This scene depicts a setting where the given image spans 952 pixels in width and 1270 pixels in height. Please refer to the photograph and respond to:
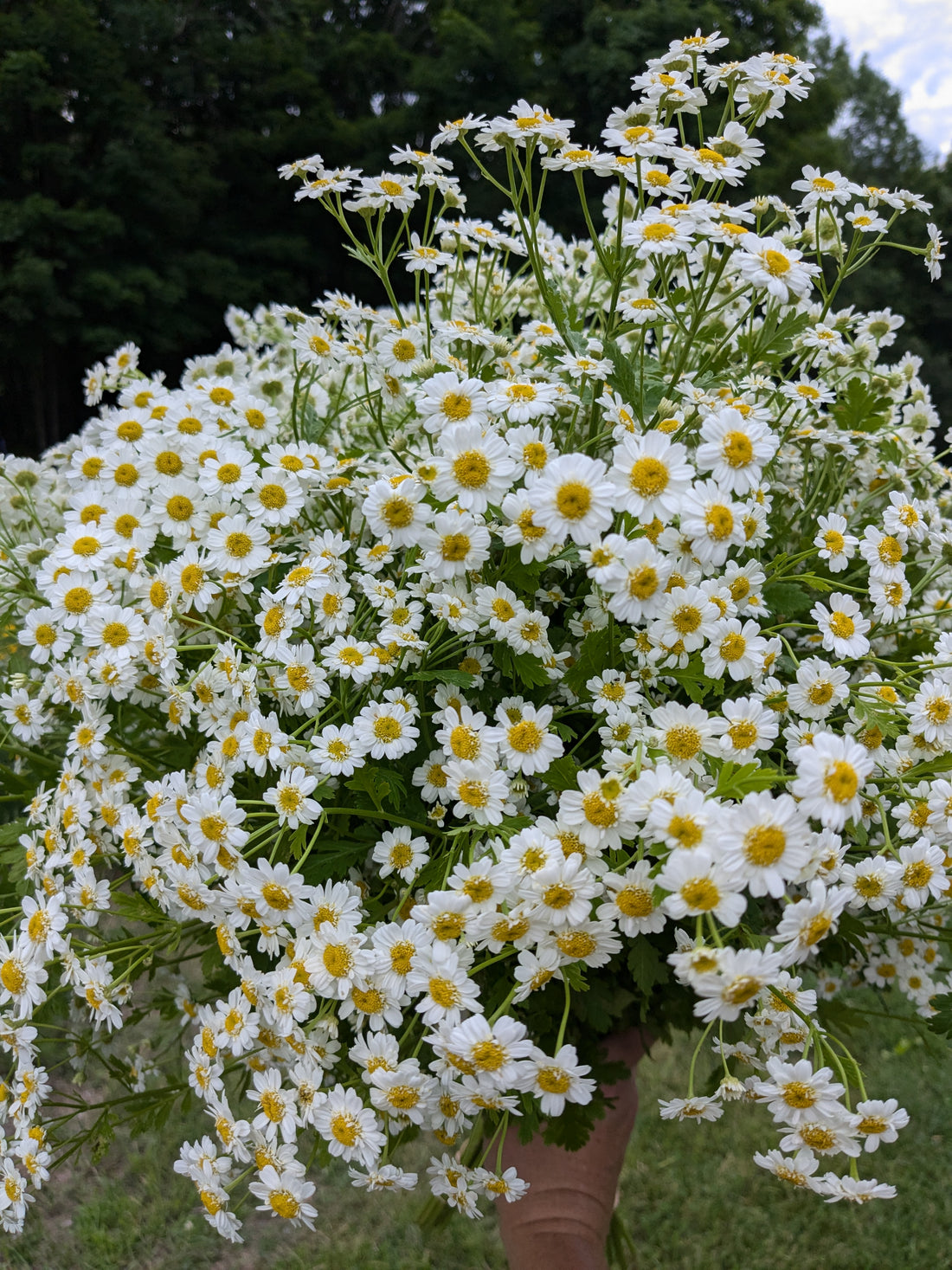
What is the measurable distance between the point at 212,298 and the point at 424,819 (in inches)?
465

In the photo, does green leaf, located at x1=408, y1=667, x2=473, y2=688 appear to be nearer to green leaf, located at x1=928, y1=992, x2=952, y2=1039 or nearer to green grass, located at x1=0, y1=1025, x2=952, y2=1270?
green leaf, located at x1=928, y1=992, x2=952, y2=1039

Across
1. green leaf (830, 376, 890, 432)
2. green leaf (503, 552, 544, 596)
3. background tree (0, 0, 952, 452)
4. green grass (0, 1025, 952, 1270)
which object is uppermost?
green leaf (830, 376, 890, 432)

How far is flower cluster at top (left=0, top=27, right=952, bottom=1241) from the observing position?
Answer: 884mm

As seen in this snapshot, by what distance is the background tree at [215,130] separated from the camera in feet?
35.0

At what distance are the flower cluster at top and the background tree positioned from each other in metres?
10.2

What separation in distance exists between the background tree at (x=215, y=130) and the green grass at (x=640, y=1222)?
9229mm

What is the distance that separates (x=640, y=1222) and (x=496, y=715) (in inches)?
94.6

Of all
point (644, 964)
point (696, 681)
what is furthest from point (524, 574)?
point (644, 964)

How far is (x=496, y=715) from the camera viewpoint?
3.36 ft

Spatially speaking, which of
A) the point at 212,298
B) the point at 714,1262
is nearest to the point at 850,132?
the point at 212,298

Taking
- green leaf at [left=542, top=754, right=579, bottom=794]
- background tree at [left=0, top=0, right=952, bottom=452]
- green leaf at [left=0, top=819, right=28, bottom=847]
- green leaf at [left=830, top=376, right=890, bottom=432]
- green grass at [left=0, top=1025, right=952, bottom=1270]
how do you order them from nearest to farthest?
1. green leaf at [left=542, top=754, right=579, bottom=794]
2. green leaf at [left=0, top=819, right=28, bottom=847]
3. green leaf at [left=830, top=376, right=890, bottom=432]
4. green grass at [left=0, top=1025, right=952, bottom=1270]
5. background tree at [left=0, top=0, right=952, bottom=452]

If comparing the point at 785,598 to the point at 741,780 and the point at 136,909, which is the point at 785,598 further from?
the point at 136,909

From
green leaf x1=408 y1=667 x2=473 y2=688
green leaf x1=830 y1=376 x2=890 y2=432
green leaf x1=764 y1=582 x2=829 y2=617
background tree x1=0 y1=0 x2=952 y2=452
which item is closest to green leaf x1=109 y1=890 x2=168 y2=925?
green leaf x1=408 y1=667 x2=473 y2=688

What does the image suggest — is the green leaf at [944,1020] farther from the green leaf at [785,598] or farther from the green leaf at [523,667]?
the green leaf at [523,667]
